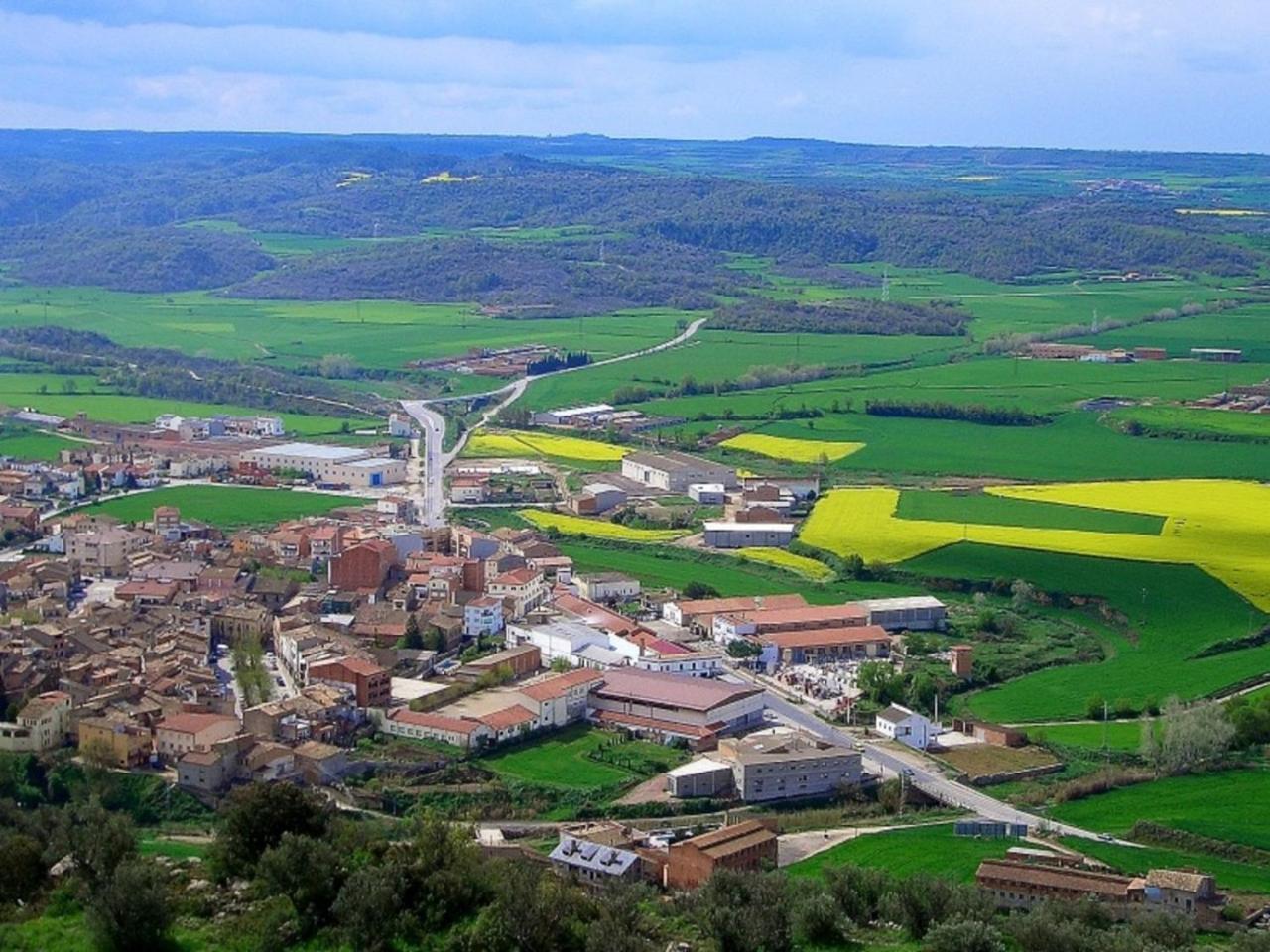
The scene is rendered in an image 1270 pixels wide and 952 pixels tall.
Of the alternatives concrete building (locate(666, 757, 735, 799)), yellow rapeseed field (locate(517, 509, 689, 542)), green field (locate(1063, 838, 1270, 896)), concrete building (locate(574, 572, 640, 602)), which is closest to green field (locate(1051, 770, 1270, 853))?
green field (locate(1063, 838, 1270, 896))

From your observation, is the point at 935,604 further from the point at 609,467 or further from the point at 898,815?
the point at 609,467

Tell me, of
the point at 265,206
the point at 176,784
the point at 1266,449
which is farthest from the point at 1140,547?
the point at 265,206

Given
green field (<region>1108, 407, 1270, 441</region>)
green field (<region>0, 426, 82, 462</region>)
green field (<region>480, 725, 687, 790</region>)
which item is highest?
green field (<region>1108, 407, 1270, 441</region>)

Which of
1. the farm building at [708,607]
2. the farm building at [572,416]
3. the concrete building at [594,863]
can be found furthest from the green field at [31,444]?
the concrete building at [594,863]

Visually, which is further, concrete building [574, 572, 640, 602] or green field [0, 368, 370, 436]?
green field [0, 368, 370, 436]

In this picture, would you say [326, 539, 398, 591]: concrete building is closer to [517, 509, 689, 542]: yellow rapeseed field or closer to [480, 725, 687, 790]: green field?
[517, 509, 689, 542]: yellow rapeseed field

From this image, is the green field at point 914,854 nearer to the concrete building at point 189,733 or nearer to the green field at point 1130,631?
the green field at point 1130,631
